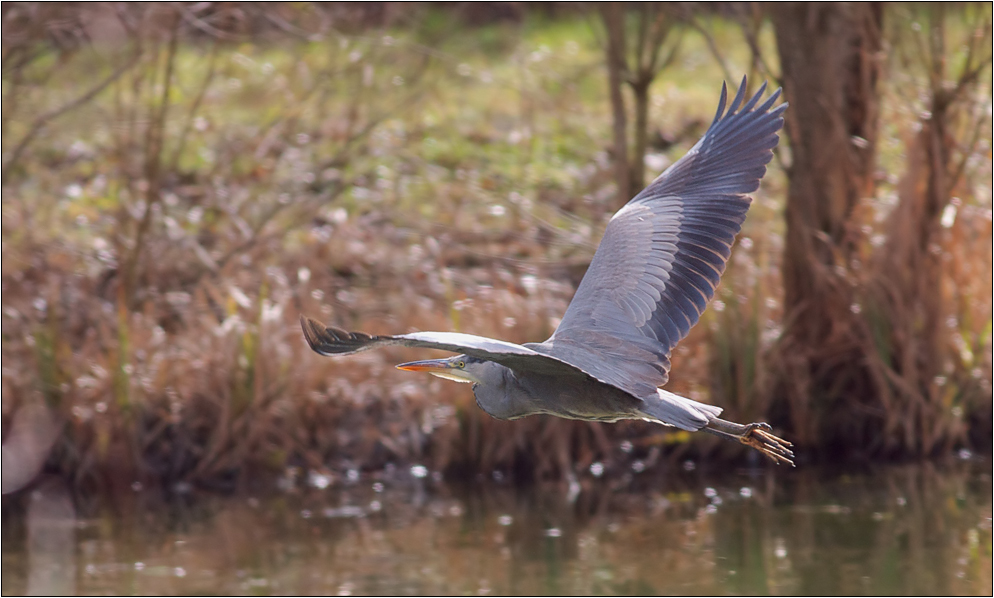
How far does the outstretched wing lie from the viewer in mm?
3922

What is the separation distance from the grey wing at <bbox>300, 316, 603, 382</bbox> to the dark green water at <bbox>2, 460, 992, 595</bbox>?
9.47 feet

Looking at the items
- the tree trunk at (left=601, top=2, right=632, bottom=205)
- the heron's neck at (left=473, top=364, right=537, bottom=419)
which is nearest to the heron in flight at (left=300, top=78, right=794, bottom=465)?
the heron's neck at (left=473, top=364, right=537, bottom=419)

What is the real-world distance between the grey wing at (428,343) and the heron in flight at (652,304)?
0.27 meters

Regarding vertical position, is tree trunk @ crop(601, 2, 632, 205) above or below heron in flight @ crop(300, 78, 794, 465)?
above

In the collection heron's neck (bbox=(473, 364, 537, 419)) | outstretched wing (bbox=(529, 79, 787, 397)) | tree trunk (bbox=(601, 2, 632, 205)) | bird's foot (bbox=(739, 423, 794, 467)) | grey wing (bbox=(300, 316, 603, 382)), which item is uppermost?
tree trunk (bbox=(601, 2, 632, 205))

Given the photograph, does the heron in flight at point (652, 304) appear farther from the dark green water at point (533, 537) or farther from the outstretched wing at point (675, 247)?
the dark green water at point (533, 537)

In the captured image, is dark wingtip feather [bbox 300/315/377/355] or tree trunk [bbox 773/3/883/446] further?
tree trunk [bbox 773/3/883/446]

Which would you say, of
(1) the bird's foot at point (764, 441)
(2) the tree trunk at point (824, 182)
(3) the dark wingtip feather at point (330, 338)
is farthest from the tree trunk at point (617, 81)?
(3) the dark wingtip feather at point (330, 338)

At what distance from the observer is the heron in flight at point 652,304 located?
3660 mm

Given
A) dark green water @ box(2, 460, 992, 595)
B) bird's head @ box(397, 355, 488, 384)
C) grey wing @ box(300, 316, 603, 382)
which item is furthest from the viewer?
dark green water @ box(2, 460, 992, 595)

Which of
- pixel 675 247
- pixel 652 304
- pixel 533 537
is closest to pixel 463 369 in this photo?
pixel 652 304

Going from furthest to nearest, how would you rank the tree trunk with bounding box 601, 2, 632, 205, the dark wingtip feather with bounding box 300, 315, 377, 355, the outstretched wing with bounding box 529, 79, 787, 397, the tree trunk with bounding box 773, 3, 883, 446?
the tree trunk with bounding box 601, 2, 632, 205
the tree trunk with bounding box 773, 3, 883, 446
the outstretched wing with bounding box 529, 79, 787, 397
the dark wingtip feather with bounding box 300, 315, 377, 355

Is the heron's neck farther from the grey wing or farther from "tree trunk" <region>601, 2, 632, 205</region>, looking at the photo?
"tree trunk" <region>601, 2, 632, 205</region>

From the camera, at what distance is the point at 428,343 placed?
287 cm
